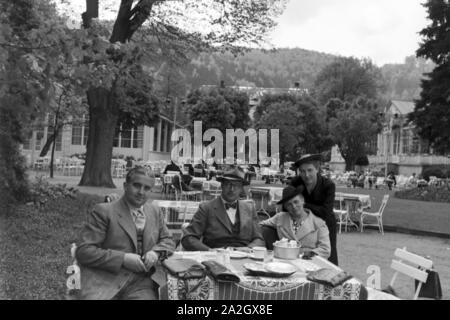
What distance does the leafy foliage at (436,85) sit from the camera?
27156mm

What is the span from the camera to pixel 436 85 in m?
27.7

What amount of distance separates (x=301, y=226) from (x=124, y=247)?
1.67m

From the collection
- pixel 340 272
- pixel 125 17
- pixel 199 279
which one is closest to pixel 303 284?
pixel 340 272

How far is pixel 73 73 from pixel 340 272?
472 centimetres

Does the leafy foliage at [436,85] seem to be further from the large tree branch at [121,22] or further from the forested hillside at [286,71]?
the forested hillside at [286,71]

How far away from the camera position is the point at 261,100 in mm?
53719

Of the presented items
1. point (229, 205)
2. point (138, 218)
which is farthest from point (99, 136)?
point (138, 218)

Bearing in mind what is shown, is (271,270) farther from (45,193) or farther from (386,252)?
(45,193)

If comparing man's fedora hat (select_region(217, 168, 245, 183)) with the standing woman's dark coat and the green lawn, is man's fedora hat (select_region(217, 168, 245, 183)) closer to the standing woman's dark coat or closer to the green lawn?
the standing woman's dark coat

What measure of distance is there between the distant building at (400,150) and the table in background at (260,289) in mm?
44537

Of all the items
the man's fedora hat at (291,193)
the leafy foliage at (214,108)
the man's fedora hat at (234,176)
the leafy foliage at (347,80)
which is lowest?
the man's fedora hat at (291,193)

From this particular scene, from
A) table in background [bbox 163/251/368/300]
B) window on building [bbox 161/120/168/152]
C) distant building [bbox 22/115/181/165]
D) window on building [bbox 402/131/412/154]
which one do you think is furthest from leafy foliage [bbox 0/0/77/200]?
window on building [bbox 402/131/412/154]

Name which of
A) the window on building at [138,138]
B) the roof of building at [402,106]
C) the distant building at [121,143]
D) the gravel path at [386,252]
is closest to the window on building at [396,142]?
the roof of building at [402,106]

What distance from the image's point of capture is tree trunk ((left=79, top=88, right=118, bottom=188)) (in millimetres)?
17609
